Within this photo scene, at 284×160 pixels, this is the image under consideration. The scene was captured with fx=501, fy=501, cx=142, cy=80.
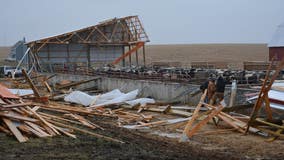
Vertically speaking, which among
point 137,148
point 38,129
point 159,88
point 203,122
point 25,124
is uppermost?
point 25,124

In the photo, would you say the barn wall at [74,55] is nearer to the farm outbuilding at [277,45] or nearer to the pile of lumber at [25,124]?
the farm outbuilding at [277,45]

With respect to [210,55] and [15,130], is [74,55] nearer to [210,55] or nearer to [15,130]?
[15,130]

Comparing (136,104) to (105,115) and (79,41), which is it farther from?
(79,41)

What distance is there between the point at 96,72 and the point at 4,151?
1085 inches

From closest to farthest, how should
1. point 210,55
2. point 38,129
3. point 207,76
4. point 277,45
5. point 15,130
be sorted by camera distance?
point 15,130
point 38,129
point 207,76
point 277,45
point 210,55

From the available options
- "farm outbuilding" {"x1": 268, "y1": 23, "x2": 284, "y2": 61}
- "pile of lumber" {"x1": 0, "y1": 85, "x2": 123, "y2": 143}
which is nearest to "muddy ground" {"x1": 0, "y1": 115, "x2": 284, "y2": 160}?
"pile of lumber" {"x1": 0, "y1": 85, "x2": 123, "y2": 143}

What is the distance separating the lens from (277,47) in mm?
47406

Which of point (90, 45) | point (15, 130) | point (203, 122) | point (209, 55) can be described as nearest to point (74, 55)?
point (90, 45)

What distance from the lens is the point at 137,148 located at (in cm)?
1159

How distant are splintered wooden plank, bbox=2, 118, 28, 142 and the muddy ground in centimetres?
13

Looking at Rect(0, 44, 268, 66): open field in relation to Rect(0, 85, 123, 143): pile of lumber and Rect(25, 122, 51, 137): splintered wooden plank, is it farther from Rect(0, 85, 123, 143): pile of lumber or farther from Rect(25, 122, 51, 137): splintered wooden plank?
Rect(25, 122, 51, 137): splintered wooden plank

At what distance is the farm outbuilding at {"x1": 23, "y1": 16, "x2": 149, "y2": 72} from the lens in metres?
48.0

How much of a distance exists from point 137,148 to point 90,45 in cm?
3913

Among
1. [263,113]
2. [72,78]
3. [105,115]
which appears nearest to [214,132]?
[263,113]
